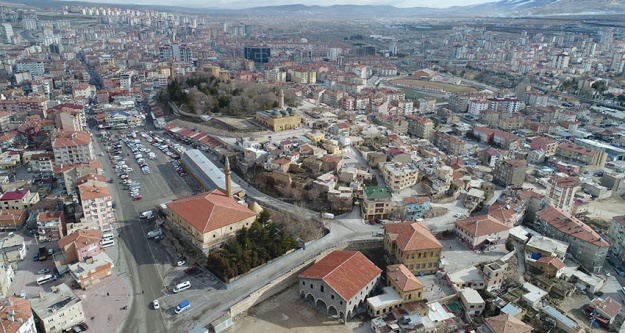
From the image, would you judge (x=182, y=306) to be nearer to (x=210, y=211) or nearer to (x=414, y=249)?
(x=210, y=211)

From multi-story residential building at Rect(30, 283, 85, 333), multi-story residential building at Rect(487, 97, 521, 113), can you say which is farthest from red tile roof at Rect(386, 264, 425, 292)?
multi-story residential building at Rect(487, 97, 521, 113)

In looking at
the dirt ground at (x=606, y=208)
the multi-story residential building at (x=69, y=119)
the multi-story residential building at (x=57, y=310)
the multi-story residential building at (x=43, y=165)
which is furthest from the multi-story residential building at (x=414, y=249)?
the multi-story residential building at (x=69, y=119)

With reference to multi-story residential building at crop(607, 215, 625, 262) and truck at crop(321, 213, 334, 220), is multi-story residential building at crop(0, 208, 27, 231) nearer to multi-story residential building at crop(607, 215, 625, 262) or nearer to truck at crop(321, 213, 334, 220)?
truck at crop(321, 213, 334, 220)

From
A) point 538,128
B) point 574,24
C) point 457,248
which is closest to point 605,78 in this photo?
point 538,128

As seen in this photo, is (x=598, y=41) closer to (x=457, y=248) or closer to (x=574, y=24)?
(x=574, y=24)

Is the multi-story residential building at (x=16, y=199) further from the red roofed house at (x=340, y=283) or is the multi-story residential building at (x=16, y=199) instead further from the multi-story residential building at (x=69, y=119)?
the red roofed house at (x=340, y=283)

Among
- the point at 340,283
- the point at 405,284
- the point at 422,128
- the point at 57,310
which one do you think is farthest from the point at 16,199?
the point at 422,128
